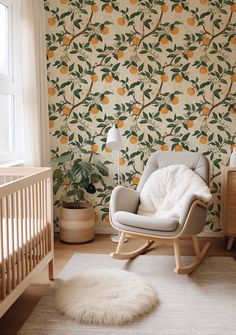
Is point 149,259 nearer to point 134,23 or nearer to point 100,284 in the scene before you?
point 100,284

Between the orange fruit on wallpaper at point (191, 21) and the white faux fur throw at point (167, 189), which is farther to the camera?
the orange fruit on wallpaper at point (191, 21)

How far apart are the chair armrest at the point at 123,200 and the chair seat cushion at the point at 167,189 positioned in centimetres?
6

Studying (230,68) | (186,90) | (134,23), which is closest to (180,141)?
(186,90)

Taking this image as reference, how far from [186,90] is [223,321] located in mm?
2334

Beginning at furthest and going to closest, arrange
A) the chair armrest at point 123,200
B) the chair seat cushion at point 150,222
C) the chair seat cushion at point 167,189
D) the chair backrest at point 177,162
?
the chair backrest at point 177,162 < the chair seat cushion at point 167,189 < the chair armrest at point 123,200 < the chair seat cushion at point 150,222

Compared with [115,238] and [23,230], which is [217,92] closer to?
[115,238]

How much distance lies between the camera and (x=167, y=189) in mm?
3566

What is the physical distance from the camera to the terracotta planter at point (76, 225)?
391 cm

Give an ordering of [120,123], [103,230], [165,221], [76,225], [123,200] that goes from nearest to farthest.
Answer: [165,221], [123,200], [76,225], [120,123], [103,230]

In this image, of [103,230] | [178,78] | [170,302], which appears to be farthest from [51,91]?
[170,302]

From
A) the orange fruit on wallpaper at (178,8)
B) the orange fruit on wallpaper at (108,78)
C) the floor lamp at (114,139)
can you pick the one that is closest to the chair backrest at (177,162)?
the floor lamp at (114,139)

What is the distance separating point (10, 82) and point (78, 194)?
3.87 ft

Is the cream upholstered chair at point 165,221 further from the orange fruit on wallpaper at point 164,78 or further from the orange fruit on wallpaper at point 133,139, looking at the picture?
the orange fruit on wallpaper at point 164,78

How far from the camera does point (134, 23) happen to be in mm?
4039
